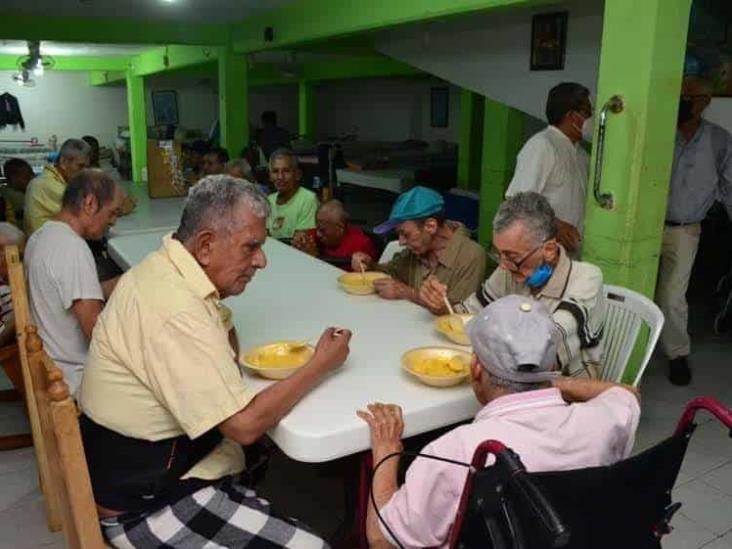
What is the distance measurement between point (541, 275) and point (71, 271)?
60.7 inches

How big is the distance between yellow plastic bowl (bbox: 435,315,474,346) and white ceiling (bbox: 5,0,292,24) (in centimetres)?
424

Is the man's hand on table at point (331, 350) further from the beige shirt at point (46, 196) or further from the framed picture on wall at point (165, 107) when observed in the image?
the framed picture on wall at point (165, 107)

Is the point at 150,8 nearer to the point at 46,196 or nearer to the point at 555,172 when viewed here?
the point at 46,196

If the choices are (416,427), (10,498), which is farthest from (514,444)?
(10,498)

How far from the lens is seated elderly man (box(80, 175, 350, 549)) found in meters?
1.35

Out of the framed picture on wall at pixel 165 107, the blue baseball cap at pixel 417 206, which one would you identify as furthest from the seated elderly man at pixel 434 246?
the framed picture on wall at pixel 165 107

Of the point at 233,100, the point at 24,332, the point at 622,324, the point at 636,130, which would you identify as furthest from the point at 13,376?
the point at 233,100

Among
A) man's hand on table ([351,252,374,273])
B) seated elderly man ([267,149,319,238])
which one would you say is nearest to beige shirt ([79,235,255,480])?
man's hand on table ([351,252,374,273])

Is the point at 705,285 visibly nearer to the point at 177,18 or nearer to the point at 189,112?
the point at 177,18

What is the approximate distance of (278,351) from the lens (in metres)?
1.86

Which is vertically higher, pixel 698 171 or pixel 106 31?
pixel 106 31

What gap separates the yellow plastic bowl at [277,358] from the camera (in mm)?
1694

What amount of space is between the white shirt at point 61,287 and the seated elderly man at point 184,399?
2.39ft

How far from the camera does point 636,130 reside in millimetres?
2477
